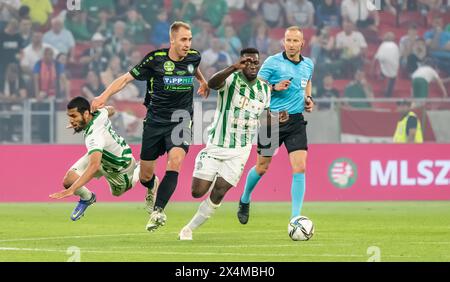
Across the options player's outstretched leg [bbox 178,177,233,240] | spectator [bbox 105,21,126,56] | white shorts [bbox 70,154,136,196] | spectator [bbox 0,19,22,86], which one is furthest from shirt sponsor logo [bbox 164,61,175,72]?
spectator [bbox 105,21,126,56]

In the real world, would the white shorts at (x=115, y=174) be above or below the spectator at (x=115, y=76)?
below

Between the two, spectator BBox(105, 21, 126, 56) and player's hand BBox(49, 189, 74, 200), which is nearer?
player's hand BBox(49, 189, 74, 200)

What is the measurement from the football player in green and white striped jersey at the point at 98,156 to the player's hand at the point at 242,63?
193 cm

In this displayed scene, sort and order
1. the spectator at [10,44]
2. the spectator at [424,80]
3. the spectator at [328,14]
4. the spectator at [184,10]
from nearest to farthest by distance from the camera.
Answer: the spectator at [10,44] → the spectator at [424,80] → the spectator at [184,10] → the spectator at [328,14]

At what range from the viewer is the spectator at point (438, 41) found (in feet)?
79.5

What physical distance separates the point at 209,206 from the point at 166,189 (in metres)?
0.67

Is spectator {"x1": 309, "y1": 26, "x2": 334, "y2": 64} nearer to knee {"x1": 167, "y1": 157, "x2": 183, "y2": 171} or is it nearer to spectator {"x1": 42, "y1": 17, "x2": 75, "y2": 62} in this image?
spectator {"x1": 42, "y1": 17, "x2": 75, "y2": 62}

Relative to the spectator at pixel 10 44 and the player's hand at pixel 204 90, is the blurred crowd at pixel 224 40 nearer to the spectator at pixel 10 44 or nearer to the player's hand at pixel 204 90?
the spectator at pixel 10 44

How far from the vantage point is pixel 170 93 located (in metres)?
13.6

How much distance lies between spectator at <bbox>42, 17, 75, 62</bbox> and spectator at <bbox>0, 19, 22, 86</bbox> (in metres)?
0.59

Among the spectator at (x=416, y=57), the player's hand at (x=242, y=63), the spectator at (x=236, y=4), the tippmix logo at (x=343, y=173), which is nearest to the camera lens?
the player's hand at (x=242, y=63)

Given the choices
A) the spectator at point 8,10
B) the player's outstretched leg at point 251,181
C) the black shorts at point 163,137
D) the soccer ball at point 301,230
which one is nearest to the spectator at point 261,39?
the spectator at point 8,10

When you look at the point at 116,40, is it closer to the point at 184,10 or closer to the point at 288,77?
the point at 184,10

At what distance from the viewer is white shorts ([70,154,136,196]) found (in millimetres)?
13992
